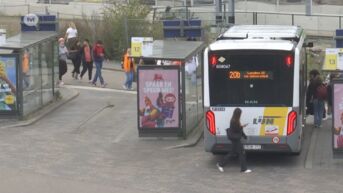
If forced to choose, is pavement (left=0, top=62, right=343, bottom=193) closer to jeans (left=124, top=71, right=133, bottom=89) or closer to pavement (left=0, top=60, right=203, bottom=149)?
pavement (left=0, top=60, right=203, bottom=149)

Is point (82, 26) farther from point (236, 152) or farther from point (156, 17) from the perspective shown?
point (236, 152)

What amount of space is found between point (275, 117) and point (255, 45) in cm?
159

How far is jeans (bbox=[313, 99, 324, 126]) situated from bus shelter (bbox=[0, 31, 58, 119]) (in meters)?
8.05

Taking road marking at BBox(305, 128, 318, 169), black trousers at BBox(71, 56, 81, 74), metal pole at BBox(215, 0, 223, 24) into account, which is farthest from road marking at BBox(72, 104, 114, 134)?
metal pole at BBox(215, 0, 223, 24)

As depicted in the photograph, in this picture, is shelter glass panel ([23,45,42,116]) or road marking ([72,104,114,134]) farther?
shelter glass panel ([23,45,42,116])

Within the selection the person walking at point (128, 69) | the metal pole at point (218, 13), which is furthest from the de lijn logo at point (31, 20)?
the metal pole at point (218, 13)

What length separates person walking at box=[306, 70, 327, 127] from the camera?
20.1 m

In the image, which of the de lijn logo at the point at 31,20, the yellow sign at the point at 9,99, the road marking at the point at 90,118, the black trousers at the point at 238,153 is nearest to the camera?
the black trousers at the point at 238,153

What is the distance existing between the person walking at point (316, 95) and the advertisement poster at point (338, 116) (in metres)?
3.65

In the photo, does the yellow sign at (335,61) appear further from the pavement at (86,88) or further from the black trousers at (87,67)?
the black trousers at (87,67)

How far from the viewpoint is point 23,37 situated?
23859mm

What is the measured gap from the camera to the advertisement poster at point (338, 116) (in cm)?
1631

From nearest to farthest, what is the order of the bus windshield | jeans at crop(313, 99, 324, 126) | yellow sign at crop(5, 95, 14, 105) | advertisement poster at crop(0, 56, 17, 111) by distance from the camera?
1. the bus windshield
2. jeans at crop(313, 99, 324, 126)
3. advertisement poster at crop(0, 56, 17, 111)
4. yellow sign at crop(5, 95, 14, 105)

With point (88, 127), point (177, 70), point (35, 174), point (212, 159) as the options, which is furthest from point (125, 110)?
point (35, 174)
